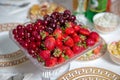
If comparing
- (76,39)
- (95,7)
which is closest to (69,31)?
(76,39)

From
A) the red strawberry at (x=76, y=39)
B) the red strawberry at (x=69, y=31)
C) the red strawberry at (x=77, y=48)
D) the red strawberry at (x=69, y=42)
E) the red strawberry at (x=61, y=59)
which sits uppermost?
the red strawberry at (x=69, y=31)

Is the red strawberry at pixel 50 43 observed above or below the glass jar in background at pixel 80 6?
below

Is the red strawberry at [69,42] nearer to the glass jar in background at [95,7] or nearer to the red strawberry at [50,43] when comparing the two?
the red strawberry at [50,43]

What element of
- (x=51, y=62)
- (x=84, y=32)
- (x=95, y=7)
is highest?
(x=95, y=7)

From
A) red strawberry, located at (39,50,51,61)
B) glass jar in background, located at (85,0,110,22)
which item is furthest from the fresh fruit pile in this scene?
glass jar in background, located at (85,0,110,22)

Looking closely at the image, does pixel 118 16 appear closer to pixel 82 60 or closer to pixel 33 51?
pixel 82 60

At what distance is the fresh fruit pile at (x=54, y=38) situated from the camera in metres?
0.71

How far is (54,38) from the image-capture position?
745 mm

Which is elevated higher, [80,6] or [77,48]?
[80,6]

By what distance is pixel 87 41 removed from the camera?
76 centimetres

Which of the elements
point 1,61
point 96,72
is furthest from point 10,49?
point 96,72

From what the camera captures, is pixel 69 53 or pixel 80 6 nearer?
pixel 69 53

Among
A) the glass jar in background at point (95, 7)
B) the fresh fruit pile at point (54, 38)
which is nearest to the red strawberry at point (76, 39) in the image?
the fresh fruit pile at point (54, 38)

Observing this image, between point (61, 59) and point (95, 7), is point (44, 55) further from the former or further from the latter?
point (95, 7)
